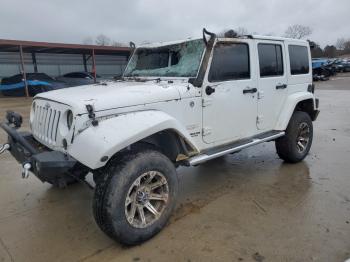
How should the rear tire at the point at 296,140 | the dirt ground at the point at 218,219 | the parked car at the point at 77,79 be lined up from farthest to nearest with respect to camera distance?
the parked car at the point at 77,79
the rear tire at the point at 296,140
the dirt ground at the point at 218,219

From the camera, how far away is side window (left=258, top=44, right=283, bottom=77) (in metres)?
4.41

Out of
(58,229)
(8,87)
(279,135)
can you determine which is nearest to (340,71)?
(8,87)

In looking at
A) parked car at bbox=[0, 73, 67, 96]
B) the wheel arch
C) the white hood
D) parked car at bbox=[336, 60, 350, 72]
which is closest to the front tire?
the white hood

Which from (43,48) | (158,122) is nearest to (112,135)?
(158,122)

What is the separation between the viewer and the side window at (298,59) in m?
5.01

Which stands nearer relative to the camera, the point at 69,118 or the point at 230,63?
the point at 69,118

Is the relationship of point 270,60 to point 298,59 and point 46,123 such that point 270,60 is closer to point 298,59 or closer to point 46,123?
point 298,59

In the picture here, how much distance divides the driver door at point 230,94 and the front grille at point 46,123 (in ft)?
5.25

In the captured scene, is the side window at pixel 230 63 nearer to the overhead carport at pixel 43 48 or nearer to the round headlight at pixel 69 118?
the round headlight at pixel 69 118

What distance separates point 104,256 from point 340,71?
130 feet

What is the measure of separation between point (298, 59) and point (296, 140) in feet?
4.31

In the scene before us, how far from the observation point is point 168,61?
4.13 meters

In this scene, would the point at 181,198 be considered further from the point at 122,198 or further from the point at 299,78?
the point at 299,78

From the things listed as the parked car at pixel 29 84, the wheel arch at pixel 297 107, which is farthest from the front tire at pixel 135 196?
the parked car at pixel 29 84
